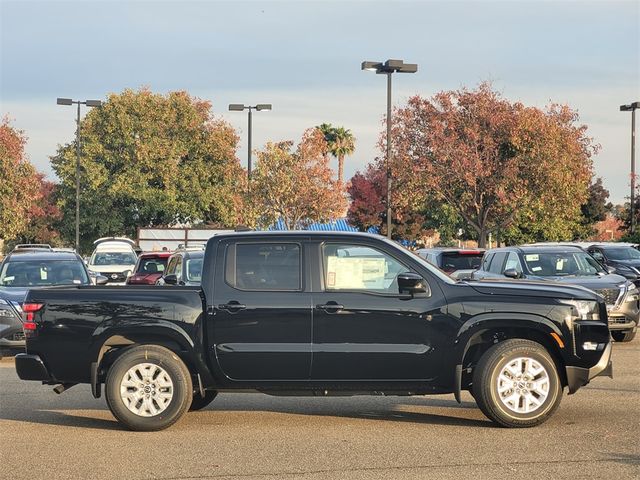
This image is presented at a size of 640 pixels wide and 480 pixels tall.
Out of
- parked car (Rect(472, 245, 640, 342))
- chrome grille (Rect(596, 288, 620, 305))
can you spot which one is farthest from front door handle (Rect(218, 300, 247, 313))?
chrome grille (Rect(596, 288, 620, 305))

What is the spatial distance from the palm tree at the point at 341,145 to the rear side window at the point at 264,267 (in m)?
94.4

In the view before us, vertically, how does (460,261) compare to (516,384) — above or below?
above

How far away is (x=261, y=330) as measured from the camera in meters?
9.52

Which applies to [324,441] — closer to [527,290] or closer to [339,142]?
[527,290]

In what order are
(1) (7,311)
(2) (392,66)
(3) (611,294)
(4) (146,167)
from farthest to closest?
(4) (146,167) < (2) (392,66) < (3) (611,294) < (1) (7,311)

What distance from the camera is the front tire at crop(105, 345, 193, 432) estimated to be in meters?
9.51

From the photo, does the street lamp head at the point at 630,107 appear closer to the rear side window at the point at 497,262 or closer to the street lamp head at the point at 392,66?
the street lamp head at the point at 392,66

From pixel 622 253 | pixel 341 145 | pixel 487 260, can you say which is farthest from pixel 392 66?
pixel 341 145

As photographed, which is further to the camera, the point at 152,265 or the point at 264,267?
the point at 152,265

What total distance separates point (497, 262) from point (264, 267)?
1085 cm

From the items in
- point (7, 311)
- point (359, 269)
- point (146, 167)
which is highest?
point (146, 167)

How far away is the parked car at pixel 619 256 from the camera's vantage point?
88.7 ft

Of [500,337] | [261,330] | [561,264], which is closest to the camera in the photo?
[261,330]

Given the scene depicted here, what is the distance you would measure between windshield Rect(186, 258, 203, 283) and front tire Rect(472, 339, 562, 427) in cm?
872
